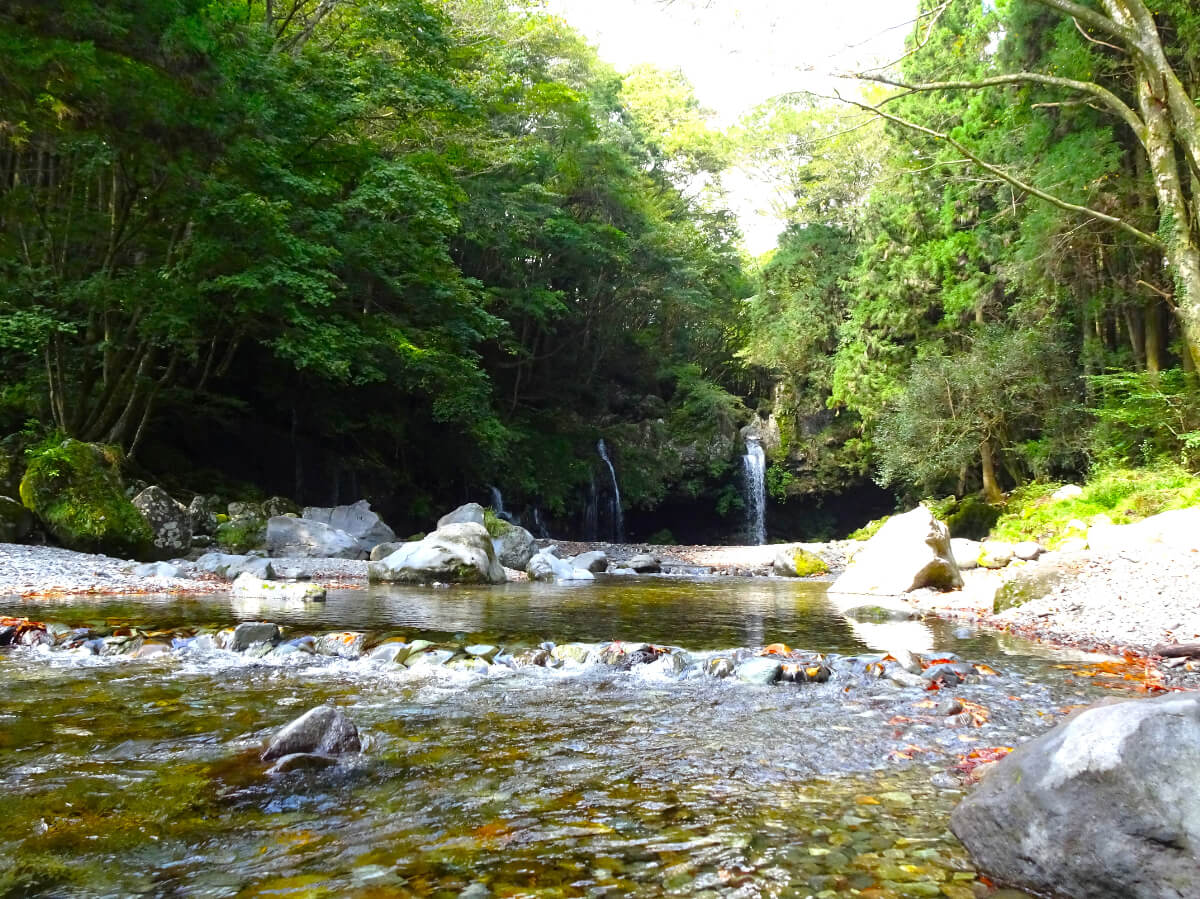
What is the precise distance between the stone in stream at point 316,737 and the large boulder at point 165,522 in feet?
32.4

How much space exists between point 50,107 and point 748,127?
1069 inches

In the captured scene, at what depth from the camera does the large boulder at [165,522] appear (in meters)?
11.7

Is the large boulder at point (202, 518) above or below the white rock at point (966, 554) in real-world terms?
above

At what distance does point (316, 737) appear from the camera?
310cm

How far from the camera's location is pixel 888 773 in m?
3.06

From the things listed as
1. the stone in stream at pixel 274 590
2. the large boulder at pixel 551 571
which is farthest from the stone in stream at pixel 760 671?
the large boulder at pixel 551 571

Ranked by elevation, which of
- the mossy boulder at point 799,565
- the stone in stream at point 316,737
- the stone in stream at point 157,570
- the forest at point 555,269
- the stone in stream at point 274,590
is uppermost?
the forest at point 555,269

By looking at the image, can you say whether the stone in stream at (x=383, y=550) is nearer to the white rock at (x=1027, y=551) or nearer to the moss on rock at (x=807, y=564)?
the moss on rock at (x=807, y=564)

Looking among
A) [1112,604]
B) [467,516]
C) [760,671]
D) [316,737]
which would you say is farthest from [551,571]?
[316,737]

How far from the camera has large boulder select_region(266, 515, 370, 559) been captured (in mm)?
13078

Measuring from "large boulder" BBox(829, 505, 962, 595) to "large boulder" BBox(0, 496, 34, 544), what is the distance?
11100 mm

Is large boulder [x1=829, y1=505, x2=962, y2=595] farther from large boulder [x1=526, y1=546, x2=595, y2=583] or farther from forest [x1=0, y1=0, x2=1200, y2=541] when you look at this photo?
forest [x1=0, y1=0, x2=1200, y2=541]

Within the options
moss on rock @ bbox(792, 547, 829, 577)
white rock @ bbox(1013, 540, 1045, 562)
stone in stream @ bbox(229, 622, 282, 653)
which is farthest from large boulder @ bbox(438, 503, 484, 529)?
white rock @ bbox(1013, 540, 1045, 562)

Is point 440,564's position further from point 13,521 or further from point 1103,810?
point 1103,810
